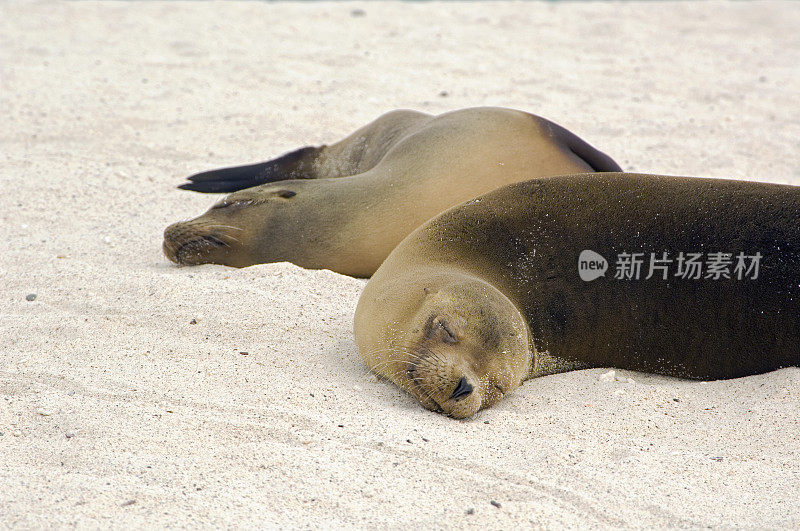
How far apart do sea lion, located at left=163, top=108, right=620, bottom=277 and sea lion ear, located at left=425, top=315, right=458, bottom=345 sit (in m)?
1.34

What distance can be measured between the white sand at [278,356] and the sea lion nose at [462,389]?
0.10 m

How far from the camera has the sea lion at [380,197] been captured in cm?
458

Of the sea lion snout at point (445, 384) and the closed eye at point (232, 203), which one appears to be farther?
the closed eye at point (232, 203)

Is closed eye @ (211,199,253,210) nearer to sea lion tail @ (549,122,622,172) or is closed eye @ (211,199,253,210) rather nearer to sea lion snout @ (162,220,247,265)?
sea lion snout @ (162,220,247,265)

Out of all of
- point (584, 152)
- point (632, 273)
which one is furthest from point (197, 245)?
point (632, 273)

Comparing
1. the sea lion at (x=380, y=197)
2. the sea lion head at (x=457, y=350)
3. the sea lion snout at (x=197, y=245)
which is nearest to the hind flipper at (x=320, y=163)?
the sea lion at (x=380, y=197)

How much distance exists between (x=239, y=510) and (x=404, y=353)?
1024 mm

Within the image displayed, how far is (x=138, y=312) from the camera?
3.87 metres

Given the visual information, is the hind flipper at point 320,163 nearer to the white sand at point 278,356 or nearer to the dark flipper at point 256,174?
the dark flipper at point 256,174

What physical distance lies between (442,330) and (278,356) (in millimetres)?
702

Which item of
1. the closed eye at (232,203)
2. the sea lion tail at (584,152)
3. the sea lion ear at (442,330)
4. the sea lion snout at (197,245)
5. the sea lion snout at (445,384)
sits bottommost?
the sea lion snout at (197,245)

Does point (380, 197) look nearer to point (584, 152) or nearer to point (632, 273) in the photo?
point (584, 152)

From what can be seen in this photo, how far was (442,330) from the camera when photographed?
323 cm

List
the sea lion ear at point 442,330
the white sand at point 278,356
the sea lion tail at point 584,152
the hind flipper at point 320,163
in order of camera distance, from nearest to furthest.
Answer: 1. the white sand at point 278,356
2. the sea lion ear at point 442,330
3. the sea lion tail at point 584,152
4. the hind flipper at point 320,163
